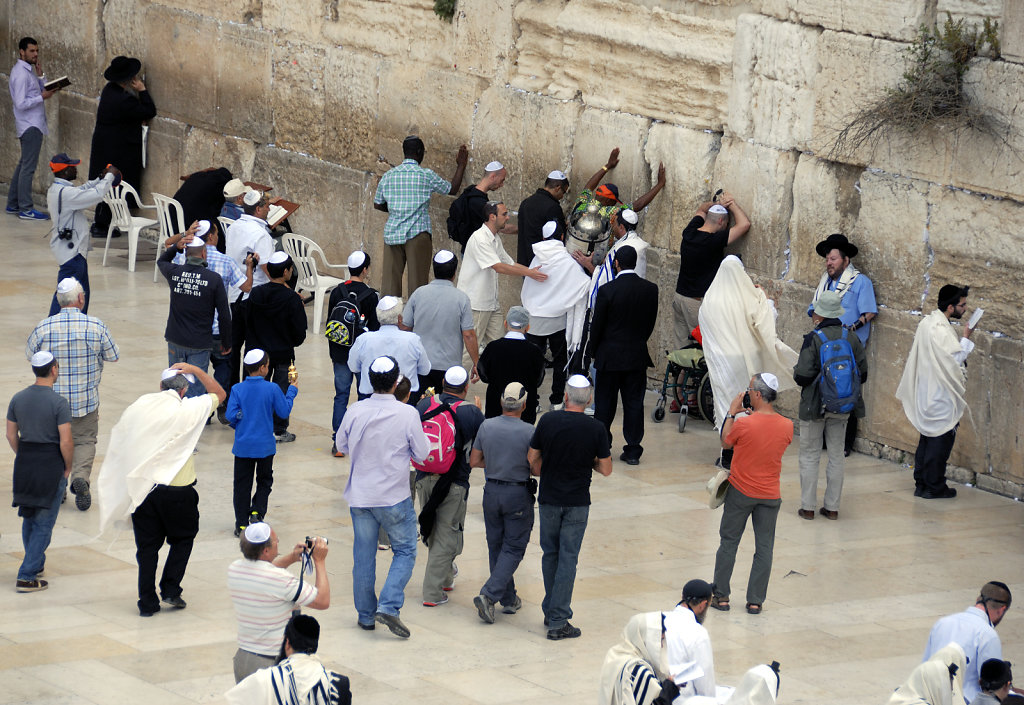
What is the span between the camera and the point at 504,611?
8.65 meters

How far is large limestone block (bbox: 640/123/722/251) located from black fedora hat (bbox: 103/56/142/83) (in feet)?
22.7

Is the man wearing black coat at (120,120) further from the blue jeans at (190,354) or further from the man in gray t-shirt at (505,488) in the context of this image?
the man in gray t-shirt at (505,488)

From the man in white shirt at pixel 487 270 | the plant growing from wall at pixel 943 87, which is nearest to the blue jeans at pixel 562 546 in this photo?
the man in white shirt at pixel 487 270

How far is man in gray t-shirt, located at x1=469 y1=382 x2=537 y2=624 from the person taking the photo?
27.1ft

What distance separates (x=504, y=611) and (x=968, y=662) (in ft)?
9.20

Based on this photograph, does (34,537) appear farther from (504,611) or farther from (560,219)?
(560,219)

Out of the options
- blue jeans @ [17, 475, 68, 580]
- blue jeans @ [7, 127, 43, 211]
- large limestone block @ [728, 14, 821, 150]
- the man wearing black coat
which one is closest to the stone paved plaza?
blue jeans @ [17, 475, 68, 580]

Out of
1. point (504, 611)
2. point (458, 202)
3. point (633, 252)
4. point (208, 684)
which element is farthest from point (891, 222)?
point (208, 684)

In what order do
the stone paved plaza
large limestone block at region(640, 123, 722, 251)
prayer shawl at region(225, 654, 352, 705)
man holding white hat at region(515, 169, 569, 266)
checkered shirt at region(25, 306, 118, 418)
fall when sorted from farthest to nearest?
1. man holding white hat at region(515, 169, 569, 266)
2. large limestone block at region(640, 123, 722, 251)
3. checkered shirt at region(25, 306, 118, 418)
4. the stone paved plaza
5. prayer shawl at region(225, 654, 352, 705)

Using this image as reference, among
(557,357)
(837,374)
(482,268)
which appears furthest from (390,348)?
(557,357)

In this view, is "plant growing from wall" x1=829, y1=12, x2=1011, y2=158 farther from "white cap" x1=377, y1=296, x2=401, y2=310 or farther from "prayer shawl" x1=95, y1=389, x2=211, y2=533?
"prayer shawl" x1=95, y1=389, x2=211, y2=533

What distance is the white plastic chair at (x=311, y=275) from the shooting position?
14352 mm

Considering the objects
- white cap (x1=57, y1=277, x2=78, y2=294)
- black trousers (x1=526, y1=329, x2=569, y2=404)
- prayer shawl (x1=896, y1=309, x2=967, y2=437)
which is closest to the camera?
white cap (x1=57, y1=277, x2=78, y2=294)

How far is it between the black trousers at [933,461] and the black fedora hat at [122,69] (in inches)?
399
